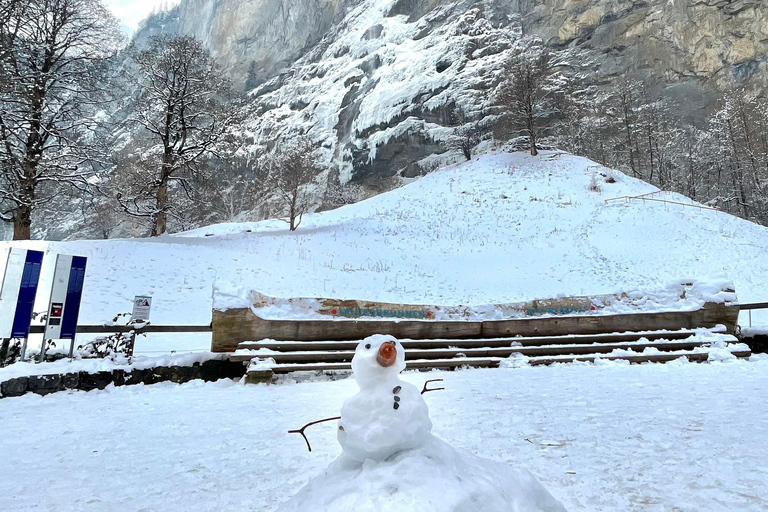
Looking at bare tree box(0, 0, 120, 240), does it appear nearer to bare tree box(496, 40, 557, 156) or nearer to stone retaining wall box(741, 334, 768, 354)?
stone retaining wall box(741, 334, 768, 354)

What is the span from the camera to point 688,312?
704 centimetres

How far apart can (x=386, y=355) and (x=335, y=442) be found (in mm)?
2186

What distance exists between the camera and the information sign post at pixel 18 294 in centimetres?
514

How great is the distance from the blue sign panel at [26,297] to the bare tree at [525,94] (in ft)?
91.7

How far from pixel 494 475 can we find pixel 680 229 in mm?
18760

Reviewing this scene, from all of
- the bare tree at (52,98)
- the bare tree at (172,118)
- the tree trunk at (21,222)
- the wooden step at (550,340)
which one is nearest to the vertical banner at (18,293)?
the wooden step at (550,340)

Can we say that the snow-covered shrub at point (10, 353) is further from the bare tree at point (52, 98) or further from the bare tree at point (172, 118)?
the bare tree at point (172, 118)

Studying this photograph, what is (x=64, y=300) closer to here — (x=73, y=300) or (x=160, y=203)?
(x=73, y=300)

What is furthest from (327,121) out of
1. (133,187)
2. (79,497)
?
(79,497)

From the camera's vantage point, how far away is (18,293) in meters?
5.26

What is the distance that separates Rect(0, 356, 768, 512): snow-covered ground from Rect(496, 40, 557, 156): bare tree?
86.5 ft

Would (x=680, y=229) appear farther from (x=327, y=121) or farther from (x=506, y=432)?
(x=327, y=121)

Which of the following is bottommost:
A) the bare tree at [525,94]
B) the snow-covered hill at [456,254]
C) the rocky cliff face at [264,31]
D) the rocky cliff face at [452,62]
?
the snow-covered hill at [456,254]

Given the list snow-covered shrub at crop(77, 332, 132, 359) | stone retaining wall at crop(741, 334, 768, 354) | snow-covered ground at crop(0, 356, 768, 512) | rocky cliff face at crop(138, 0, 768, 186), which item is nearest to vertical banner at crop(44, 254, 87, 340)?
snow-covered shrub at crop(77, 332, 132, 359)
